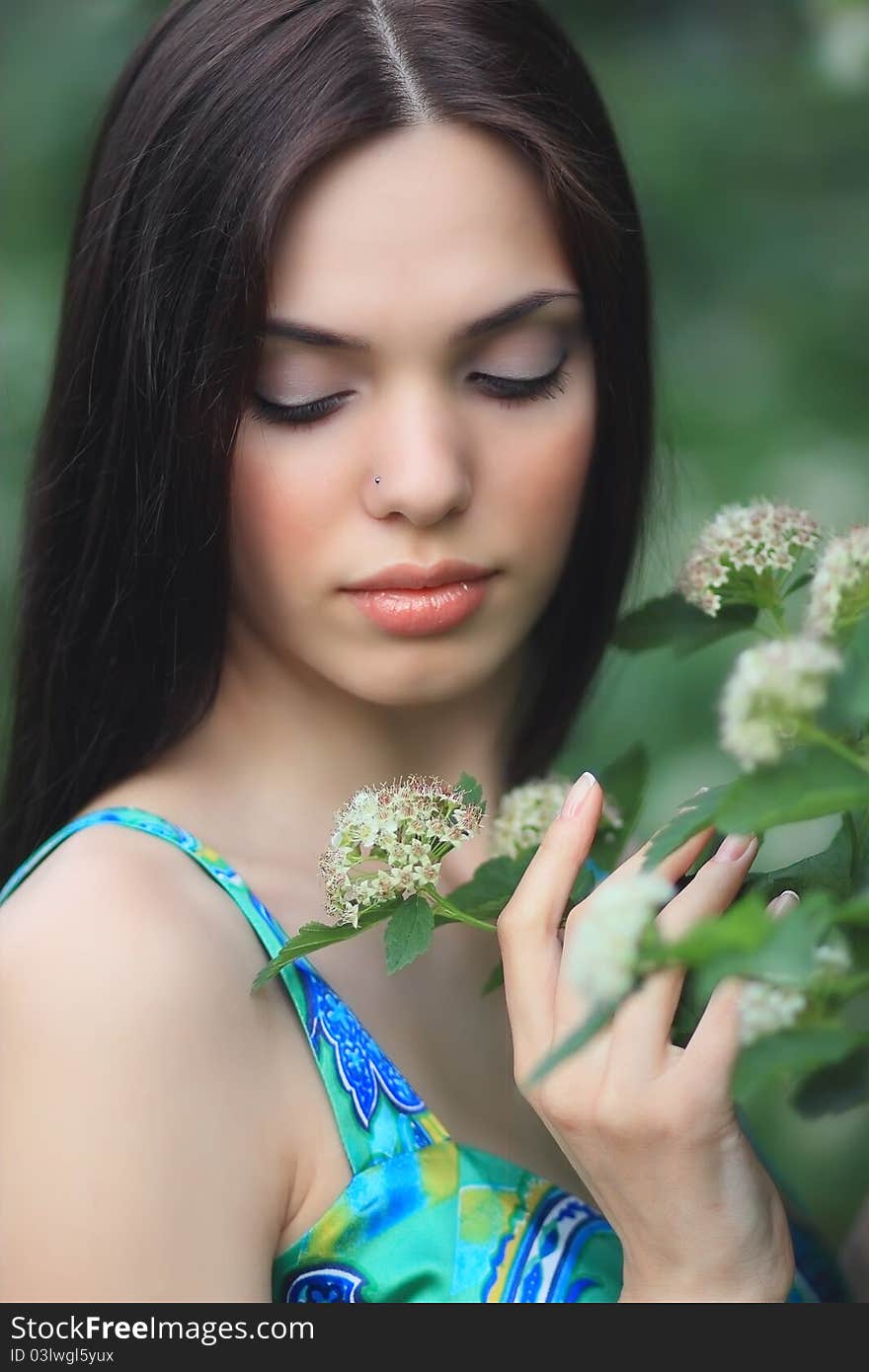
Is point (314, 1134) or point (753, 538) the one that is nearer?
point (753, 538)

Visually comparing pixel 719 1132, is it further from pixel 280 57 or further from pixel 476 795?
pixel 280 57

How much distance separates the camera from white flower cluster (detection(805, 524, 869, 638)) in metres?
0.85

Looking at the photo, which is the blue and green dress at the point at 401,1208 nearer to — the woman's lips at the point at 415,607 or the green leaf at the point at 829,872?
the woman's lips at the point at 415,607

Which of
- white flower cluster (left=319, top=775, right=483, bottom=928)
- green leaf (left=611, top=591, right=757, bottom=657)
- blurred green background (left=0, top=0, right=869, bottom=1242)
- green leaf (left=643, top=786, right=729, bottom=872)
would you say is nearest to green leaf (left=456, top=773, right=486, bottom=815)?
white flower cluster (left=319, top=775, right=483, bottom=928)

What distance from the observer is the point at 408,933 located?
1005 millimetres

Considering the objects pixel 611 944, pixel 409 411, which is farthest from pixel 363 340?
pixel 611 944

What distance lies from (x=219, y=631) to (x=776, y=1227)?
→ 2.22ft

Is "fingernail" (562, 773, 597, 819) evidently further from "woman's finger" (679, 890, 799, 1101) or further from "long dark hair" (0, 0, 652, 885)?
"long dark hair" (0, 0, 652, 885)

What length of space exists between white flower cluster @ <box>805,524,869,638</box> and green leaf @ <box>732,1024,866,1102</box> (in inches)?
10.1

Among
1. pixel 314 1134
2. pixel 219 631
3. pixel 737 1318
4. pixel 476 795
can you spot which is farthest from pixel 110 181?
pixel 737 1318

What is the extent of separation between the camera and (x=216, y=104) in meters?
1.25

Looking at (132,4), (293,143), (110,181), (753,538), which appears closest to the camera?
(753,538)

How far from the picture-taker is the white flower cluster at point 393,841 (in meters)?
0.99

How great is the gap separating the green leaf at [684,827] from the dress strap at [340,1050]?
0.49 metres
